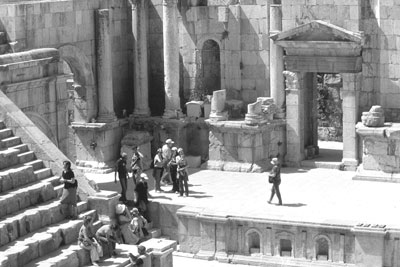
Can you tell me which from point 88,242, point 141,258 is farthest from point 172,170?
point 88,242

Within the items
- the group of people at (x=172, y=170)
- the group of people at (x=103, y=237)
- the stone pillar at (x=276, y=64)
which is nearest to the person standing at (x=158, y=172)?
the group of people at (x=172, y=170)

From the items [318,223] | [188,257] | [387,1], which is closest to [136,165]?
[188,257]

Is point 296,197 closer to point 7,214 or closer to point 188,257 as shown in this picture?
point 188,257

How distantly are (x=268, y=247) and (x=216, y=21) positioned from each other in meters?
11.5

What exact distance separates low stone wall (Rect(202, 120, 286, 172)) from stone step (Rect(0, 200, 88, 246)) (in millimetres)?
11002

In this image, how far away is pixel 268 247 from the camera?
35562mm

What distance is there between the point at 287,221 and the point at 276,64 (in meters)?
9.28

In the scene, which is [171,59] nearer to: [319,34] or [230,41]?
[230,41]

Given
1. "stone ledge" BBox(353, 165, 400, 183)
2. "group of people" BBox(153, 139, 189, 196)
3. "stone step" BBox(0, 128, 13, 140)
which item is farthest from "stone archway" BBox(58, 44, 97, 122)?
"stone step" BBox(0, 128, 13, 140)

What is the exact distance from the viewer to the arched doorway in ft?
149

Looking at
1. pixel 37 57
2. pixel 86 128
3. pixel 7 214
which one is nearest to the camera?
pixel 7 214

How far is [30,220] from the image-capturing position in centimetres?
3089

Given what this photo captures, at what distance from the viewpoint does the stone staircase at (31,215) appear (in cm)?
2988

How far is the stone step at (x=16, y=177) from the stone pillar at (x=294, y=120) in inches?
504
